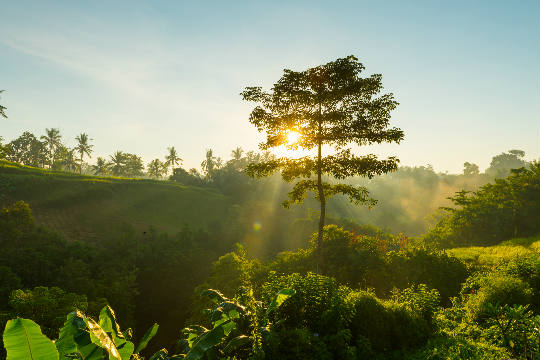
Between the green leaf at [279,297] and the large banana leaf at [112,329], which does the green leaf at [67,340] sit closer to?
the large banana leaf at [112,329]

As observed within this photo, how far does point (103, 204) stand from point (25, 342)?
41.2 meters

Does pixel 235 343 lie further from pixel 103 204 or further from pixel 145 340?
pixel 103 204

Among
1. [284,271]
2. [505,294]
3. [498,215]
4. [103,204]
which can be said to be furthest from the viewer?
[103,204]

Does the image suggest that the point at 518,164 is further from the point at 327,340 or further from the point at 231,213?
the point at 327,340

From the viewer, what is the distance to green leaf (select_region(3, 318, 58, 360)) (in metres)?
2.62

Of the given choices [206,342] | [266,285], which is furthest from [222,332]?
[266,285]

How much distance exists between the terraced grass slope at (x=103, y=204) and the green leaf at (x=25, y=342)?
100.0 ft

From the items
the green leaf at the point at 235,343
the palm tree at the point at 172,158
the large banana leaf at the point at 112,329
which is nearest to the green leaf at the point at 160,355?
the large banana leaf at the point at 112,329

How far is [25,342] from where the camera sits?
2.68 metres

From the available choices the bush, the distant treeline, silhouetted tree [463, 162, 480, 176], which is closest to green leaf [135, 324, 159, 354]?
the bush

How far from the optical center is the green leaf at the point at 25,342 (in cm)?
262

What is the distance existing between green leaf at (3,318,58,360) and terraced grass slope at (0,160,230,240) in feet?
100.0

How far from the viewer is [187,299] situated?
771 inches

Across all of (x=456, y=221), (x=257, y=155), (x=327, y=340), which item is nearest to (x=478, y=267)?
(x=327, y=340)
